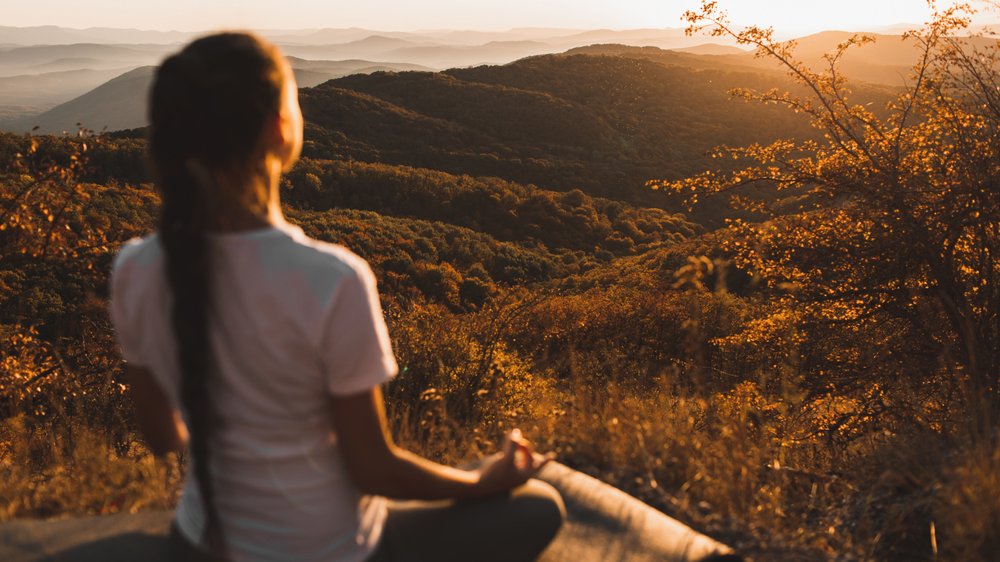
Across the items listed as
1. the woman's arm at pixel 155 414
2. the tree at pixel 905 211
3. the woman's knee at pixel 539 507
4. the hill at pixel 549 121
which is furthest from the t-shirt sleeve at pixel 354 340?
the hill at pixel 549 121

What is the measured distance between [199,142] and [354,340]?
399 millimetres

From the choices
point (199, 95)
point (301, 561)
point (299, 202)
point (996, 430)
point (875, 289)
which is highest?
point (199, 95)

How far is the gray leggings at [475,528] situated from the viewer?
65.8 inches

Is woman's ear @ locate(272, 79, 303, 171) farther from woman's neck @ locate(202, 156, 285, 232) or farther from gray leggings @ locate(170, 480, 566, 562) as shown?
gray leggings @ locate(170, 480, 566, 562)

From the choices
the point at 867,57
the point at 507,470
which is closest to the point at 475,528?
the point at 507,470

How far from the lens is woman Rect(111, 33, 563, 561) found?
1172 mm

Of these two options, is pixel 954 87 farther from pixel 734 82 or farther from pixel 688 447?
pixel 734 82

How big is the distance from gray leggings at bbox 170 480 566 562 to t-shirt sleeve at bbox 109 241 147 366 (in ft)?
2.15

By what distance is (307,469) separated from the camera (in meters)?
1.34

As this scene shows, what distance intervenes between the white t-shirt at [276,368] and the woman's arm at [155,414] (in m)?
0.04

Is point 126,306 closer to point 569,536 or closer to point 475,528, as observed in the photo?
point 475,528

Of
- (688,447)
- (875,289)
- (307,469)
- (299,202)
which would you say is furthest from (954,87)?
(299,202)

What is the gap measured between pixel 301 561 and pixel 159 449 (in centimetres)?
49

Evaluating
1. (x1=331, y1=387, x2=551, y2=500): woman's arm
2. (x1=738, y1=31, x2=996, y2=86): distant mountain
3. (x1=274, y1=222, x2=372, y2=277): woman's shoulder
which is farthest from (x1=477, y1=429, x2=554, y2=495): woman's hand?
(x1=738, y1=31, x2=996, y2=86): distant mountain
